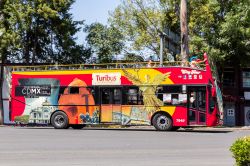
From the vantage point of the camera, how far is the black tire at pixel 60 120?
2764 cm

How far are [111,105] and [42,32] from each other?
16.0 metres

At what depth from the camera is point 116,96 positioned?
26.5 meters

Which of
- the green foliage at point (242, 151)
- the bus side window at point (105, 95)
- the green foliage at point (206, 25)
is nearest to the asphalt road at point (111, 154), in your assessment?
the green foliage at point (242, 151)

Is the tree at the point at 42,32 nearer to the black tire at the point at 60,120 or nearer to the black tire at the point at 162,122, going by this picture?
the black tire at the point at 60,120

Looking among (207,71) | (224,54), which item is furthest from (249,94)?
(207,71)

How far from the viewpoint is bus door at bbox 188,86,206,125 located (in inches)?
986

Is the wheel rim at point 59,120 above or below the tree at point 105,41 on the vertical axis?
below

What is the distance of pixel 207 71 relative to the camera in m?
25.0

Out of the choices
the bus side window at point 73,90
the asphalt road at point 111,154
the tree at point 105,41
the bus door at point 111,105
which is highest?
the tree at point 105,41

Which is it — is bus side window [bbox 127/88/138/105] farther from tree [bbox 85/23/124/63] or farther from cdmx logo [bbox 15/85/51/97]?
tree [bbox 85/23/124/63]

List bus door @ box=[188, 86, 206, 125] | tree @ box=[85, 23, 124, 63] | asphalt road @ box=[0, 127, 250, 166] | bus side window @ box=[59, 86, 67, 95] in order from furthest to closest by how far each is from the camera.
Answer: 1. tree @ box=[85, 23, 124, 63]
2. bus side window @ box=[59, 86, 67, 95]
3. bus door @ box=[188, 86, 206, 125]
4. asphalt road @ box=[0, 127, 250, 166]

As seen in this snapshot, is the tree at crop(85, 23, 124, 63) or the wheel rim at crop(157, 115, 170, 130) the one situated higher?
the tree at crop(85, 23, 124, 63)

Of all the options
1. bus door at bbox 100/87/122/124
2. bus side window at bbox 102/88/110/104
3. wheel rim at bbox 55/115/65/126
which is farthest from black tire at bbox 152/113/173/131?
wheel rim at bbox 55/115/65/126

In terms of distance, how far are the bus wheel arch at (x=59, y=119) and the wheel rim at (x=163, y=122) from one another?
5.06 meters
